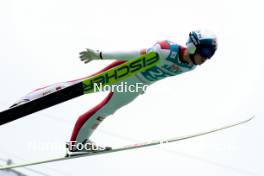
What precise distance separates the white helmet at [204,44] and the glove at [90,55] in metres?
1.35

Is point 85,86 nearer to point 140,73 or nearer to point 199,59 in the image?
point 140,73

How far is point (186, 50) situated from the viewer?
30.8ft

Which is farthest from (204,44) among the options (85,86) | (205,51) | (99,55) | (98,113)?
(98,113)

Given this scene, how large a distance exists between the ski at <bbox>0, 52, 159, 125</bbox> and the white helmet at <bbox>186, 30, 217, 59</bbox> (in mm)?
573

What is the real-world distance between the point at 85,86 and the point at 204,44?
6.49ft

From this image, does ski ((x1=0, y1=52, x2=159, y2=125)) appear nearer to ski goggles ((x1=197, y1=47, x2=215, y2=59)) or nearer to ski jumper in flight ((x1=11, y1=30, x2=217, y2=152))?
ski jumper in flight ((x1=11, y1=30, x2=217, y2=152))

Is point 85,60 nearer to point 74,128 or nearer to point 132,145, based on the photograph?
point 74,128

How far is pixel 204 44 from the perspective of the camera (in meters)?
9.25

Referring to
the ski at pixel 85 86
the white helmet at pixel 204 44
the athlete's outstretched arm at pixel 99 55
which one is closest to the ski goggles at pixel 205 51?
the white helmet at pixel 204 44

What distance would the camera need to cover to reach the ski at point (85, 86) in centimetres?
960

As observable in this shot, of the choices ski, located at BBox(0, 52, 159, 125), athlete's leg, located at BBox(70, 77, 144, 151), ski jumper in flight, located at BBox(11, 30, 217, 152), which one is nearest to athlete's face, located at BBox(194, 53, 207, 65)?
ski jumper in flight, located at BBox(11, 30, 217, 152)

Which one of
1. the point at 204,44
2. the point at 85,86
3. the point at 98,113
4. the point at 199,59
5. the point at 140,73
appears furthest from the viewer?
the point at 98,113

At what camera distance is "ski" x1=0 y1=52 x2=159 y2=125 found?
9.60 meters

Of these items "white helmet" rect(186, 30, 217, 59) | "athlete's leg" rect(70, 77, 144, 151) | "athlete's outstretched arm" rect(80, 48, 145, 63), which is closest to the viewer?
"white helmet" rect(186, 30, 217, 59)
